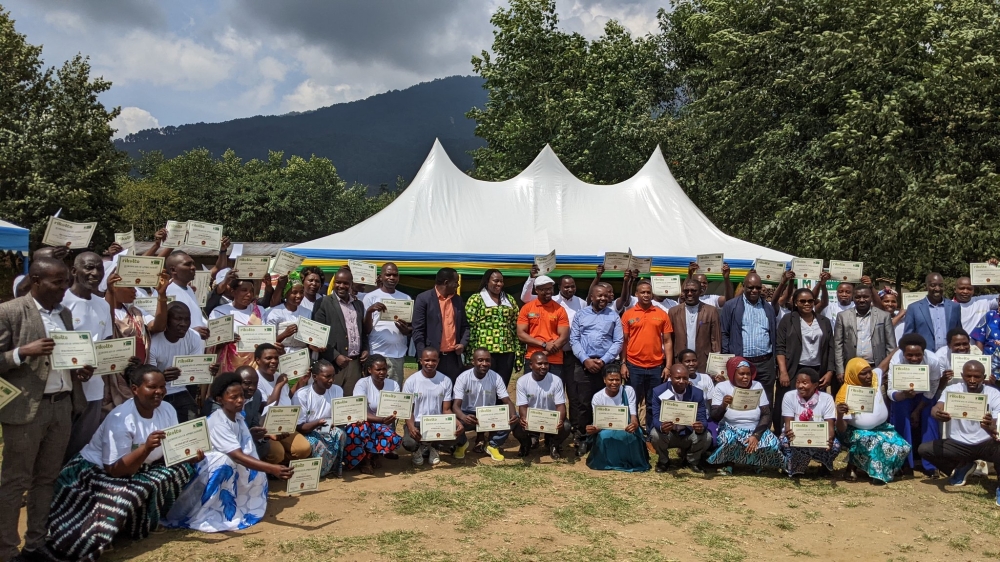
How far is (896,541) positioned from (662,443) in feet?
6.83

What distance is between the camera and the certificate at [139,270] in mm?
5488

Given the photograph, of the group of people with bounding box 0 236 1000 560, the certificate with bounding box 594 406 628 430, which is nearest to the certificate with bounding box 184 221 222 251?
the group of people with bounding box 0 236 1000 560

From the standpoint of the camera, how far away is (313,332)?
21.9 feet

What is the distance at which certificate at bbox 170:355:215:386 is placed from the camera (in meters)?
5.53

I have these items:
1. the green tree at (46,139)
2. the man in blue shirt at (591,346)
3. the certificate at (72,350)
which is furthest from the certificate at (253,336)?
the green tree at (46,139)

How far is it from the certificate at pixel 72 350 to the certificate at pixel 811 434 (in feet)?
17.7

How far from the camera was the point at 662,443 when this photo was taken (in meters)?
6.87

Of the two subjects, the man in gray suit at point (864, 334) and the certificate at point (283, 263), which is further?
the man in gray suit at point (864, 334)

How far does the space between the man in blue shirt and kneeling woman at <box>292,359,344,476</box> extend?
7.67ft

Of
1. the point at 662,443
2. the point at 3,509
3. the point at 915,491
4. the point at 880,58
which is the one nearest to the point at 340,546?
the point at 3,509

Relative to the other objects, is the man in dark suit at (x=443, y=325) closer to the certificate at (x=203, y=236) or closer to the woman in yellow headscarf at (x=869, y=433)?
the certificate at (x=203, y=236)

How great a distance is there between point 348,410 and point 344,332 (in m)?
0.98

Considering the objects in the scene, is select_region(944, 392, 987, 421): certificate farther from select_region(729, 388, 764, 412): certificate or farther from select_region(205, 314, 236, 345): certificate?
select_region(205, 314, 236, 345): certificate

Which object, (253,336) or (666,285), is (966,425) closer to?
(666,285)
